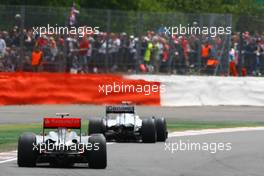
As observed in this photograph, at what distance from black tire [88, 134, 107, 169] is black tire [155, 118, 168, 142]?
5.94 m

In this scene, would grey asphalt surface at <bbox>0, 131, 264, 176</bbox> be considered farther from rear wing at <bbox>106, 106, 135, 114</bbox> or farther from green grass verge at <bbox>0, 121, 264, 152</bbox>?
green grass verge at <bbox>0, 121, 264, 152</bbox>

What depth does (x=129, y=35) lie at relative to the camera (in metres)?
31.9

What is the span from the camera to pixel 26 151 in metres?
14.5

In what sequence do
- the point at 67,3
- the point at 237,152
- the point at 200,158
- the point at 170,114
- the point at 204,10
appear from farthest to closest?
the point at 204,10
the point at 67,3
the point at 170,114
the point at 237,152
the point at 200,158

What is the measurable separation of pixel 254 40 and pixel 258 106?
2112 millimetres

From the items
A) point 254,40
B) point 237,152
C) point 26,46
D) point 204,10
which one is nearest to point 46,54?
point 26,46

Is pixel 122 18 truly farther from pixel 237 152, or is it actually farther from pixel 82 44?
pixel 237 152

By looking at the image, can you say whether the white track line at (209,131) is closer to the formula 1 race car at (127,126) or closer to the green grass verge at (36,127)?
the green grass verge at (36,127)

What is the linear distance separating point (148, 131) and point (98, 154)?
18.5ft

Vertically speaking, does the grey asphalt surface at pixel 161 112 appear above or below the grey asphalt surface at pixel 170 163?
below
